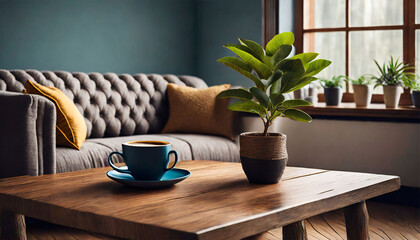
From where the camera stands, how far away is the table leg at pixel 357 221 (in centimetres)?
152

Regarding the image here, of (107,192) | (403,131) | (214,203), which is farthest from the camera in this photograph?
(403,131)

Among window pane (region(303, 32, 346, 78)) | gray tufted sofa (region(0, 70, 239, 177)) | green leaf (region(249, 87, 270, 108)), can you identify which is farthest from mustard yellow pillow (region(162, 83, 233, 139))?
green leaf (region(249, 87, 270, 108))

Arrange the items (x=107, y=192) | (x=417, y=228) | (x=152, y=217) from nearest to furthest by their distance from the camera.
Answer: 1. (x=152, y=217)
2. (x=107, y=192)
3. (x=417, y=228)

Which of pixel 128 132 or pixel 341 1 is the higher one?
pixel 341 1

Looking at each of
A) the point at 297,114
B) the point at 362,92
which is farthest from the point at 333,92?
the point at 297,114

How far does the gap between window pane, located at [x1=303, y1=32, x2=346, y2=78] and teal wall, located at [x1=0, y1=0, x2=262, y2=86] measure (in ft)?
1.39

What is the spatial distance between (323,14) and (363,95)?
873 mm

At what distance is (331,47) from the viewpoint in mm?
3930

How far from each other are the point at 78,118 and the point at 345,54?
2.12 metres

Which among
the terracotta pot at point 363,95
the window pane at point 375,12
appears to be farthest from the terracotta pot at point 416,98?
the window pane at point 375,12

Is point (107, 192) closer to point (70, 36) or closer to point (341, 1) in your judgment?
point (70, 36)

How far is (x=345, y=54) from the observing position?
385 centimetres

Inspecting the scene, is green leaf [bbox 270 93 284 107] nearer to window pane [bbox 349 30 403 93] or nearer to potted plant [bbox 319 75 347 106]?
potted plant [bbox 319 75 347 106]

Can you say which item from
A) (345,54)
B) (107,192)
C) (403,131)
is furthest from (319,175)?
(345,54)
